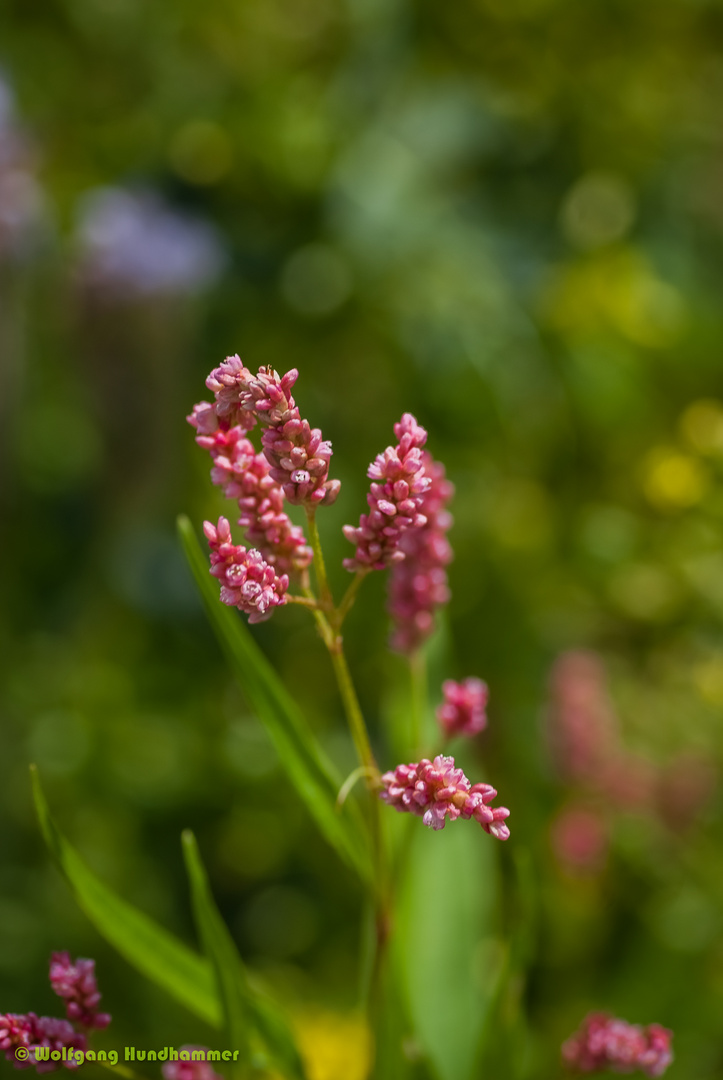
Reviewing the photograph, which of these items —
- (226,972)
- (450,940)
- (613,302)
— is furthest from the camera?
(613,302)

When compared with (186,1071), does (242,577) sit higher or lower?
higher

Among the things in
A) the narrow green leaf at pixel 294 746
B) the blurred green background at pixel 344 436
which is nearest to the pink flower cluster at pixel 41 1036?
the narrow green leaf at pixel 294 746

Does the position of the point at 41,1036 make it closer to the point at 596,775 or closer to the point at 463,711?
the point at 463,711

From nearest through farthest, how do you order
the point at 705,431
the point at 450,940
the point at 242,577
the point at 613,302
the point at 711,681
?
the point at 242,577 < the point at 450,940 < the point at 711,681 < the point at 705,431 < the point at 613,302

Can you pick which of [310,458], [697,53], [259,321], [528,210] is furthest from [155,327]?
[697,53]

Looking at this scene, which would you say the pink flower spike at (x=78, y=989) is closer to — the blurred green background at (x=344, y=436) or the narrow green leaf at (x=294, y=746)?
the narrow green leaf at (x=294, y=746)

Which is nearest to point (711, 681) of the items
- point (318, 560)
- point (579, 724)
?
point (579, 724)

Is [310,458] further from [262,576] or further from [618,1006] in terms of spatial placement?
[618,1006]

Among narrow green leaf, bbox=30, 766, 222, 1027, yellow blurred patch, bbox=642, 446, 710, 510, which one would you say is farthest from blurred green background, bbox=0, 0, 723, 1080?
narrow green leaf, bbox=30, 766, 222, 1027
